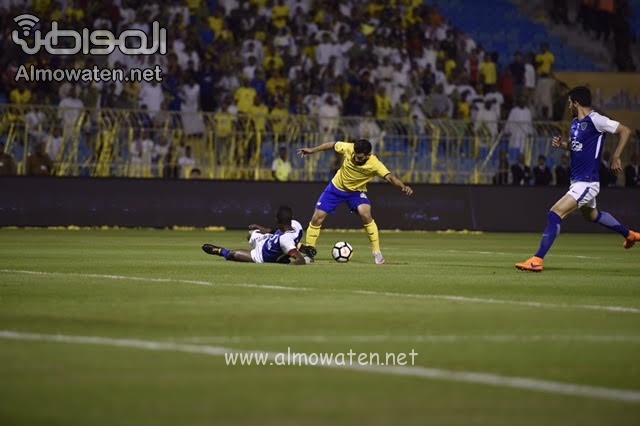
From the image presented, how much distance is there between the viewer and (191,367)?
805cm

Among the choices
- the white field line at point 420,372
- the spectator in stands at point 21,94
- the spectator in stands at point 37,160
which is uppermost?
the spectator in stands at point 21,94

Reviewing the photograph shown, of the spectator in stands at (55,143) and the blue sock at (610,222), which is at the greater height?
the spectator in stands at (55,143)

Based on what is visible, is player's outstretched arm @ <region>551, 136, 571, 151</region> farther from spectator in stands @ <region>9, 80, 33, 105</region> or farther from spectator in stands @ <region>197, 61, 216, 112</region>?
spectator in stands @ <region>9, 80, 33, 105</region>

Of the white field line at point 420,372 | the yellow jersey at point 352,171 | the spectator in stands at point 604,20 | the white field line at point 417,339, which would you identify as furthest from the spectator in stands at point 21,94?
the white field line at point 417,339

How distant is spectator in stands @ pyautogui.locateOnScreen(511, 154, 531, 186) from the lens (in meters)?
32.7

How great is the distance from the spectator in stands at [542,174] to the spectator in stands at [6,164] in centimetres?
1251

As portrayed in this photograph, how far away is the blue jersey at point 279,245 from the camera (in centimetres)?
1736

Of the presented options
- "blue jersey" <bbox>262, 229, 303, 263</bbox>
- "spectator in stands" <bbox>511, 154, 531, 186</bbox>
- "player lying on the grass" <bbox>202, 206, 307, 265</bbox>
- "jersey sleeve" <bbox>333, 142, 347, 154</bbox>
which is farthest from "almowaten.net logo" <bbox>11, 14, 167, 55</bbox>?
"blue jersey" <bbox>262, 229, 303, 263</bbox>

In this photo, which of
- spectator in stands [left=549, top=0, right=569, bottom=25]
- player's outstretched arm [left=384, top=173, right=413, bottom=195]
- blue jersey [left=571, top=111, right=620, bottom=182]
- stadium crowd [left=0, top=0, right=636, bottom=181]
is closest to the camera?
blue jersey [left=571, top=111, right=620, bottom=182]

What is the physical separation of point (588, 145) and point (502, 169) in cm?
1523

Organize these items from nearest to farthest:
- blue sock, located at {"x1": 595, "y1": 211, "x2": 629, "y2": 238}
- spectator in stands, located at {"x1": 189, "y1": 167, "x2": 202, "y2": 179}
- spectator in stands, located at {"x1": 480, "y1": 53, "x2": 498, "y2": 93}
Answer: blue sock, located at {"x1": 595, "y1": 211, "x2": 629, "y2": 238}
spectator in stands, located at {"x1": 189, "y1": 167, "x2": 202, "y2": 179}
spectator in stands, located at {"x1": 480, "y1": 53, "x2": 498, "y2": 93}

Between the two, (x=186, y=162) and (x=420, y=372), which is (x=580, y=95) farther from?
(x=186, y=162)

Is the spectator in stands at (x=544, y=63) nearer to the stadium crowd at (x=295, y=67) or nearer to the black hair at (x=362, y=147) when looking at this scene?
the stadium crowd at (x=295, y=67)

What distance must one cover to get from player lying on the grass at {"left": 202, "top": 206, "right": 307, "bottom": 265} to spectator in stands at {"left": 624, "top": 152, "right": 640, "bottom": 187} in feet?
56.4
